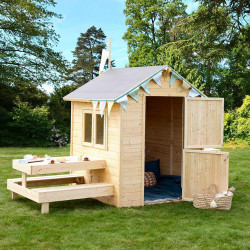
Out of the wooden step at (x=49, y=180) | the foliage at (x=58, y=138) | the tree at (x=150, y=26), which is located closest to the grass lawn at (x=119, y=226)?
the wooden step at (x=49, y=180)

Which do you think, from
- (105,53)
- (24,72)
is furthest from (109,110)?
(24,72)

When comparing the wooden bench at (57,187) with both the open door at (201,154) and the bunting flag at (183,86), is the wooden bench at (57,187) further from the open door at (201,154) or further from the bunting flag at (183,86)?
the bunting flag at (183,86)

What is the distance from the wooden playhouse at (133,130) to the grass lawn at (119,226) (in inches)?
21.0

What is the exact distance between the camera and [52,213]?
7.97m

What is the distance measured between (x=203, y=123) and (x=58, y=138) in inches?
573

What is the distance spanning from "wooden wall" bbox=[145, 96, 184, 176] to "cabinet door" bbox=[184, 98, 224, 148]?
5.60 ft

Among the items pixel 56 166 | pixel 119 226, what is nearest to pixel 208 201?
pixel 119 226

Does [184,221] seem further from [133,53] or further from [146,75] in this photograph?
[133,53]

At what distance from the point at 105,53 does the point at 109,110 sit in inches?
109

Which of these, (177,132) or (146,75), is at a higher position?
(146,75)

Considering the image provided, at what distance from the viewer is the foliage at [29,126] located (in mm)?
21422

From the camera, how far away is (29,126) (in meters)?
21.8

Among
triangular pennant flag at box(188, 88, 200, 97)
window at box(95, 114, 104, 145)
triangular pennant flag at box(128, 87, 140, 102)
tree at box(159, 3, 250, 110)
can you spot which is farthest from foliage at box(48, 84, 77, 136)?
triangular pennant flag at box(128, 87, 140, 102)

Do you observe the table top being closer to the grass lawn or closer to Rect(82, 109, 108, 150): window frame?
Rect(82, 109, 108, 150): window frame
